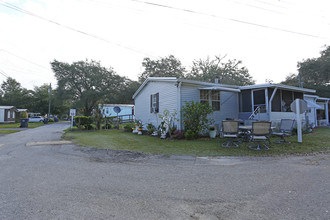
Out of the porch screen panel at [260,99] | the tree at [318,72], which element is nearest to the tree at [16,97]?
the porch screen panel at [260,99]

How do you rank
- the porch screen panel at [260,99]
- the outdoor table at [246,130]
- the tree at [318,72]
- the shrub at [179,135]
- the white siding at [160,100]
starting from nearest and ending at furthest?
the outdoor table at [246,130]
the shrub at [179,135]
the white siding at [160,100]
the porch screen panel at [260,99]
the tree at [318,72]

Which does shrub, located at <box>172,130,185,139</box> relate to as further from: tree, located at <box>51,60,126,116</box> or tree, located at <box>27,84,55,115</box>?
tree, located at <box>27,84,55,115</box>

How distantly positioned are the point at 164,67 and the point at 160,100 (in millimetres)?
23238

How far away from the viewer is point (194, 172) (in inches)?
169

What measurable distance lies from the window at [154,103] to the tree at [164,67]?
20722 mm

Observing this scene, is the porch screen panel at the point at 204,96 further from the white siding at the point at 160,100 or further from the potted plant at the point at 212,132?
the potted plant at the point at 212,132

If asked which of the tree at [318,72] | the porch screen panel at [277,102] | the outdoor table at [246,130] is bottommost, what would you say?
the outdoor table at [246,130]

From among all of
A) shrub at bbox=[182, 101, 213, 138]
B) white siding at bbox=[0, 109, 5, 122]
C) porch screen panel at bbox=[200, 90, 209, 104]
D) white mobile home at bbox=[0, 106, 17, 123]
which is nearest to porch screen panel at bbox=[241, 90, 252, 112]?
porch screen panel at bbox=[200, 90, 209, 104]

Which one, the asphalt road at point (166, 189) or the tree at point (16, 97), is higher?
the tree at point (16, 97)

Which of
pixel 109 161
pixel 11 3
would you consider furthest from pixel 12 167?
pixel 11 3

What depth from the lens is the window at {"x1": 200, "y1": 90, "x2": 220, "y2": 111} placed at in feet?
36.5

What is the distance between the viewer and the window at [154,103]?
1254cm

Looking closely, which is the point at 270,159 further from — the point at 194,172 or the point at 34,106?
the point at 34,106

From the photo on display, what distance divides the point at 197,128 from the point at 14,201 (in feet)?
24.9
